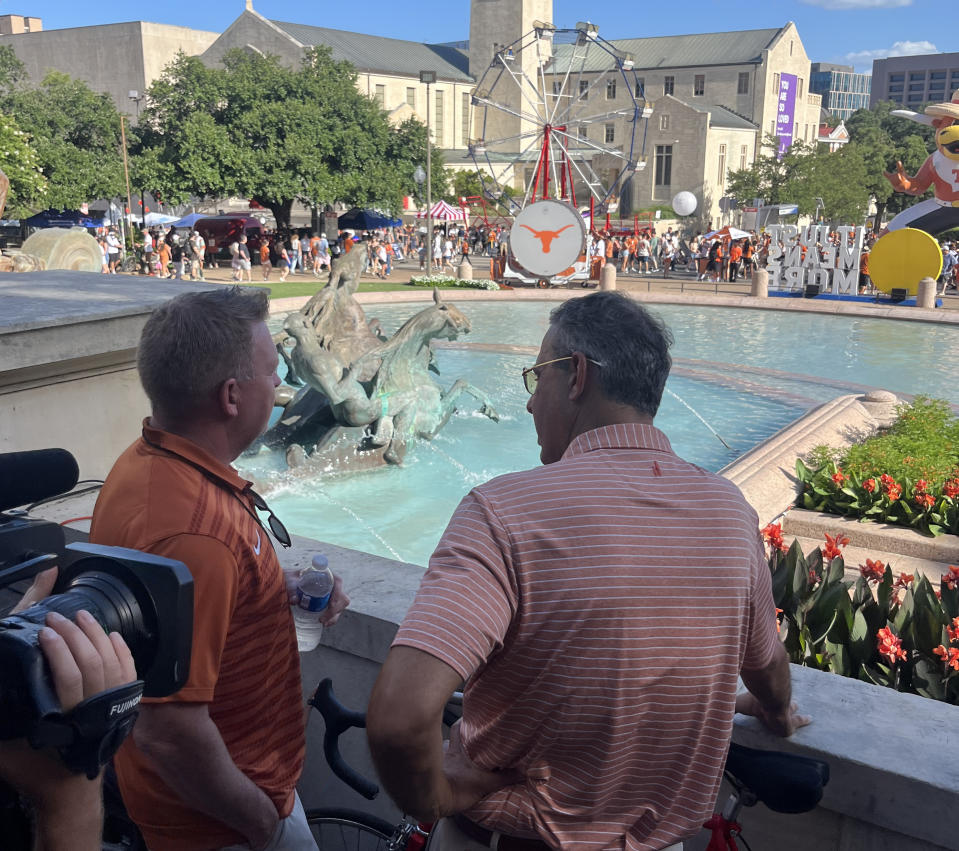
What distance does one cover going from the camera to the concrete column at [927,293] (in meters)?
24.8

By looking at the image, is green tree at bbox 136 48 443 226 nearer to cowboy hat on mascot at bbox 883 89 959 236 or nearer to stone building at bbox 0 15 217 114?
cowboy hat on mascot at bbox 883 89 959 236

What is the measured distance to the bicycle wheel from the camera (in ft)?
8.55

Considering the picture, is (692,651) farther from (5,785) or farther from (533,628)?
(5,785)

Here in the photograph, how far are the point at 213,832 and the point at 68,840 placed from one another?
37.5 inches

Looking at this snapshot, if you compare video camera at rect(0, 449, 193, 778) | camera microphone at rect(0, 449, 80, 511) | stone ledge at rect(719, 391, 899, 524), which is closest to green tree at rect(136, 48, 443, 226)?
stone ledge at rect(719, 391, 899, 524)

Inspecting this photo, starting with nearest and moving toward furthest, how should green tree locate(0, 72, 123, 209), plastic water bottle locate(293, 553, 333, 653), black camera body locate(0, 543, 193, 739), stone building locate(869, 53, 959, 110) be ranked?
black camera body locate(0, 543, 193, 739) < plastic water bottle locate(293, 553, 333, 653) < green tree locate(0, 72, 123, 209) < stone building locate(869, 53, 959, 110)

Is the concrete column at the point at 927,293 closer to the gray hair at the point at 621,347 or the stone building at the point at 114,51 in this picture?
the gray hair at the point at 621,347

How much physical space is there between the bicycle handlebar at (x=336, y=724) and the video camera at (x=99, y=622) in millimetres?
1045

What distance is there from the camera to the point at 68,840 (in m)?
1.21

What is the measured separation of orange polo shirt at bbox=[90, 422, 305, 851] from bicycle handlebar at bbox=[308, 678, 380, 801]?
196 millimetres

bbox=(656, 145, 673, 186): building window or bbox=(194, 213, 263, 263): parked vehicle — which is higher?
bbox=(656, 145, 673, 186): building window

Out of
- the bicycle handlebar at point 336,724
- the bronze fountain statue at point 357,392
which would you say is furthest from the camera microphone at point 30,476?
the bronze fountain statue at point 357,392

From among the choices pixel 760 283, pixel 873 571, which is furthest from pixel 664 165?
pixel 873 571

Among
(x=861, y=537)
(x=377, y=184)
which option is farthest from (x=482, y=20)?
(x=861, y=537)
